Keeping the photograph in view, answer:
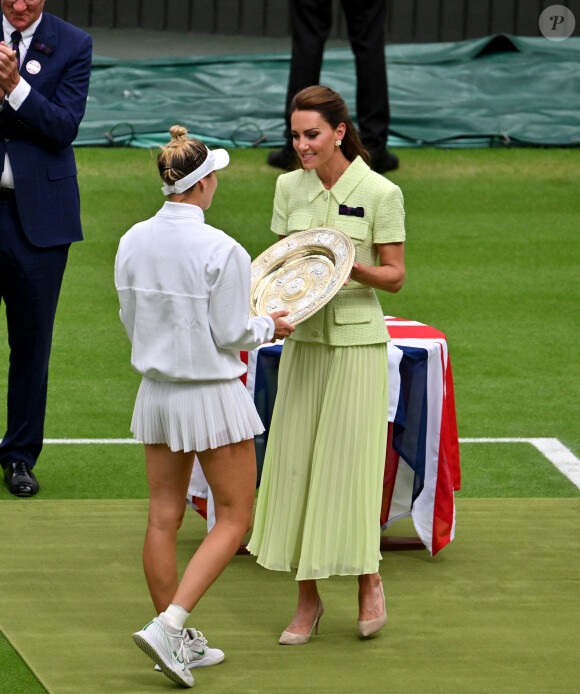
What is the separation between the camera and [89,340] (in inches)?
397

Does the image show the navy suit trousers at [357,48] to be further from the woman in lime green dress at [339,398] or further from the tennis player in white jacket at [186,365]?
the tennis player in white jacket at [186,365]

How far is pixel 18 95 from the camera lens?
662 cm

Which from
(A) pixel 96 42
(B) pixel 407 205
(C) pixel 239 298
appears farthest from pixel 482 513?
(A) pixel 96 42

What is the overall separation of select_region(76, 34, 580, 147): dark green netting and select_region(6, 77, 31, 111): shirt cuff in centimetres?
819

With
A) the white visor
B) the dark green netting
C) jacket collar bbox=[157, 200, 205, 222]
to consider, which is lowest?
the dark green netting

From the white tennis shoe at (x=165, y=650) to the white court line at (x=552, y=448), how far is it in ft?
10.7

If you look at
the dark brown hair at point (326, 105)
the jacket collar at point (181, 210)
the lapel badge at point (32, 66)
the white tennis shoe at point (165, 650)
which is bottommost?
the white tennis shoe at point (165, 650)

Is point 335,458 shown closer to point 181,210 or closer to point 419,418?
point 419,418

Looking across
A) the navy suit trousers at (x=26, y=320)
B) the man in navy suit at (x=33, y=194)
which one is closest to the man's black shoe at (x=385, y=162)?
the man in navy suit at (x=33, y=194)

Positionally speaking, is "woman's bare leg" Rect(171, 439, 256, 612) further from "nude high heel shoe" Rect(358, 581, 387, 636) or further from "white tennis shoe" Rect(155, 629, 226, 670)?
"nude high heel shoe" Rect(358, 581, 387, 636)

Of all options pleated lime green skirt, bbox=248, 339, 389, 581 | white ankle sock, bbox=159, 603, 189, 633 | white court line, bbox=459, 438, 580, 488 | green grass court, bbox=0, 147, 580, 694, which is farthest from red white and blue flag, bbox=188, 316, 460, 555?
white ankle sock, bbox=159, 603, 189, 633

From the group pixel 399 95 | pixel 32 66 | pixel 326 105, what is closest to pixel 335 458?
pixel 326 105

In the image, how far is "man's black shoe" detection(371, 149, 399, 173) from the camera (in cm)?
1396

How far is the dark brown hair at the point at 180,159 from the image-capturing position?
15.5 feet
